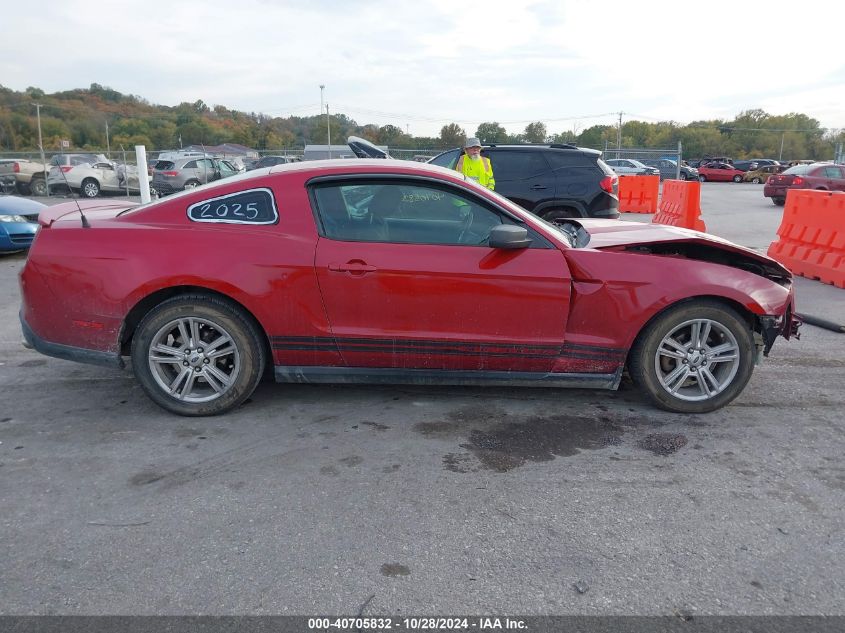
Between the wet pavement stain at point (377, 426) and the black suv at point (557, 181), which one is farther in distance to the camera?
the black suv at point (557, 181)

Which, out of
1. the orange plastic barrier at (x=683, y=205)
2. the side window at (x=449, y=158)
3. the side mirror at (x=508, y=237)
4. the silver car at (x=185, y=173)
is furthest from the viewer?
the silver car at (x=185, y=173)

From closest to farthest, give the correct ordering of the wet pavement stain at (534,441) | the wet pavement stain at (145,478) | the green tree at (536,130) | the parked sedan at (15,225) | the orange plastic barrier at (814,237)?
the wet pavement stain at (145,478), the wet pavement stain at (534,441), the orange plastic barrier at (814,237), the parked sedan at (15,225), the green tree at (536,130)

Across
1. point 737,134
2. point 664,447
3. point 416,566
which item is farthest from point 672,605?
point 737,134

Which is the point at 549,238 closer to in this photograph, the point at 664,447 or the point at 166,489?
the point at 664,447

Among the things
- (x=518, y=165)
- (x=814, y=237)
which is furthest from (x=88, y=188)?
(x=814, y=237)

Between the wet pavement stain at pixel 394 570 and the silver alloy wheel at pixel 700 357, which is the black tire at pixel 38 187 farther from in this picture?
the wet pavement stain at pixel 394 570

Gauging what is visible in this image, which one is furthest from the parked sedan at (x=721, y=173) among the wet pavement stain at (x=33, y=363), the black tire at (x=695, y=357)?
the wet pavement stain at (x=33, y=363)

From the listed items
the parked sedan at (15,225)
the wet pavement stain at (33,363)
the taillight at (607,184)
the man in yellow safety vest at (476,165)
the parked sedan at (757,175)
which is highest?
the parked sedan at (757,175)

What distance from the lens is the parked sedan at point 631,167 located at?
3234 centimetres

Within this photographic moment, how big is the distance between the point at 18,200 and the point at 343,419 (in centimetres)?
859

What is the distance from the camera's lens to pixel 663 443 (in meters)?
3.97

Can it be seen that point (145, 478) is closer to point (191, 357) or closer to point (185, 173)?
point (191, 357)

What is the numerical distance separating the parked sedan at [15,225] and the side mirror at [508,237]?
8.36m

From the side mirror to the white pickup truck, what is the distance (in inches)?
952
